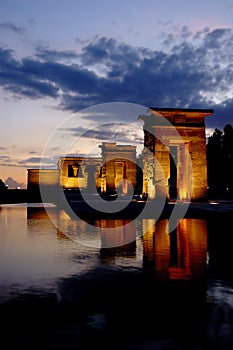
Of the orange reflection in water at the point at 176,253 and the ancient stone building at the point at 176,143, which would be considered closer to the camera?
the orange reflection in water at the point at 176,253

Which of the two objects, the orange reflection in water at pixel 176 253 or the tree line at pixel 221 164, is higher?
the tree line at pixel 221 164

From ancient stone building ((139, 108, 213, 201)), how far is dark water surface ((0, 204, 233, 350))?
1736 cm

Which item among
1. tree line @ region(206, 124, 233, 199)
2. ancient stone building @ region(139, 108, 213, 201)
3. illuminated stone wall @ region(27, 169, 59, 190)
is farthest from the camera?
illuminated stone wall @ region(27, 169, 59, 190)

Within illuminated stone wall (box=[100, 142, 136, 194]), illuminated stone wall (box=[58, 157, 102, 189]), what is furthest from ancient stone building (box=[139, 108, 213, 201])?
illuminated stone wall (box=[58, 157, 102, 189])

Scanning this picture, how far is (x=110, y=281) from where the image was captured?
15.4ft

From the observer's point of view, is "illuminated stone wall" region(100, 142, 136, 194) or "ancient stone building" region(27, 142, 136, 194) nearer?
"illuminated stone wall" region(100, 142, 136, 194)

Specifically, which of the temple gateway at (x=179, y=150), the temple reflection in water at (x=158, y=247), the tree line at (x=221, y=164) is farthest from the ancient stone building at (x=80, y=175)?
the temple reflection in water at (x=158, y=247)

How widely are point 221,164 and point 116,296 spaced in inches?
1557

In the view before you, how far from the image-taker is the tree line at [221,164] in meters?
40.2

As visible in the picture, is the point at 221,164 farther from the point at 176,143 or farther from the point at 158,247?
the point at 158,247

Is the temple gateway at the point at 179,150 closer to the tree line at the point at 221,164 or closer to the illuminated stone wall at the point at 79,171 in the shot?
the tree line at the point at 221,164

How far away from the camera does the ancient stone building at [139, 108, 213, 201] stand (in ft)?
80.9

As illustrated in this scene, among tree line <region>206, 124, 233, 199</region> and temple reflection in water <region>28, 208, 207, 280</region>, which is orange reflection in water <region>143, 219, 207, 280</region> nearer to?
temple reflection in water <region>28, 208, 207, 280</region>

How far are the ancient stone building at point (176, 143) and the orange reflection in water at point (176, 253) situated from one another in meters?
14.8
